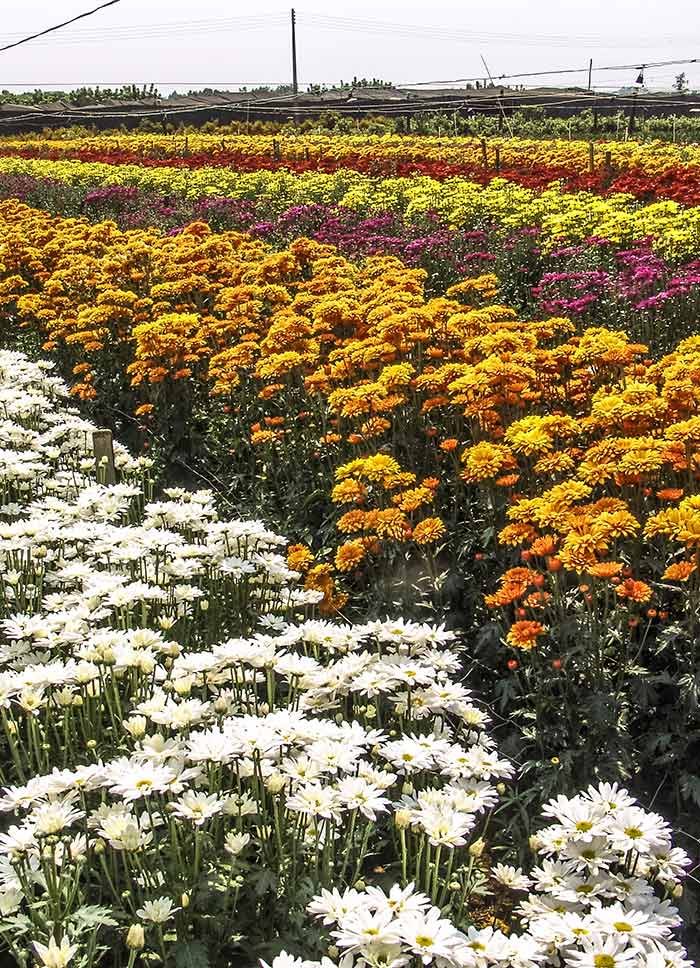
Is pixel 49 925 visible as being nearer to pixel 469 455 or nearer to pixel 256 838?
pixel 256 838

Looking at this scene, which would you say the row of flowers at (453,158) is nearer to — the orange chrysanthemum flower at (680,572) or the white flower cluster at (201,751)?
the orange chrysanthemum flower at (680,572)

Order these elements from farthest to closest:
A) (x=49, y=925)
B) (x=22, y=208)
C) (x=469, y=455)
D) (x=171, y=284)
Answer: (x=22, y=208) → (x=171, y=284) → (x=469, y=455) → (x=49, y=925)

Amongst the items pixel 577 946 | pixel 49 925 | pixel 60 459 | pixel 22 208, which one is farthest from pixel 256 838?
pixel 22 208

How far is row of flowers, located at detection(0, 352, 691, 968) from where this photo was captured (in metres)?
2.17

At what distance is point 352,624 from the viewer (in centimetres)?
452

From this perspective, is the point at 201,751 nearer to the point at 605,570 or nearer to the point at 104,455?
the point at 605,570

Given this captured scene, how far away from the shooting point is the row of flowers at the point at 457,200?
353 inches

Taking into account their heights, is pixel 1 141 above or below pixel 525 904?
above

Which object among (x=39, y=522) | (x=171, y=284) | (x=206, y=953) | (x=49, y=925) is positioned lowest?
(x=206, y=953)

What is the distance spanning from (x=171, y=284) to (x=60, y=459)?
2351mm

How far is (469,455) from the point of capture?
4496 millimetres

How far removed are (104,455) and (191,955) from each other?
3.66 m

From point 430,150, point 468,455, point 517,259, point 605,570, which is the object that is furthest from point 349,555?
point 430,150

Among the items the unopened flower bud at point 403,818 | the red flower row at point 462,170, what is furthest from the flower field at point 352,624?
the red flower row at point 462,170
